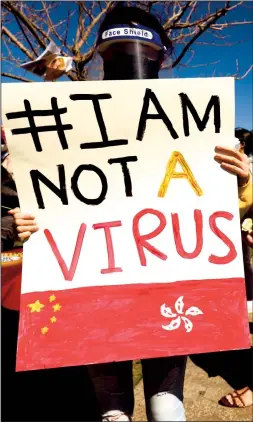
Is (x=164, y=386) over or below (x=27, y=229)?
below

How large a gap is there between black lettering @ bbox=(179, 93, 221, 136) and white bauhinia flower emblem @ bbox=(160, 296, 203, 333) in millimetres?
380

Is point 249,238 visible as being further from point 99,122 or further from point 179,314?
point 99,122

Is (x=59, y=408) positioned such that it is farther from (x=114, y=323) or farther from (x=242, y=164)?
(x=242, y=164)

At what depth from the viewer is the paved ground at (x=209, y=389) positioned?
5.45 feet

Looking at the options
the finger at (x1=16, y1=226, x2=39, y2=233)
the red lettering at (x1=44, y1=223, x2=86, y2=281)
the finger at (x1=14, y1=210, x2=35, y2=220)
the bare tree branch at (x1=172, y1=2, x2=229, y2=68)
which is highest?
the bare tree branch at (x1=172, y1=2, x2=229, y2=68)

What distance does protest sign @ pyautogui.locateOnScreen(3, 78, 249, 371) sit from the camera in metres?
0.83

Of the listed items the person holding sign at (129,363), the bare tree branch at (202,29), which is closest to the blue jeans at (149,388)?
the person holding sign at (129,363)

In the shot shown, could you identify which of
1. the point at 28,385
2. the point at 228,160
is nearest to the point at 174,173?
the point at 228,160

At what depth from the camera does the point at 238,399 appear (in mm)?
1715

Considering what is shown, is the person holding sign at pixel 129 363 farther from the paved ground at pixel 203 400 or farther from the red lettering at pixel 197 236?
the paved ground at pixel 203 400

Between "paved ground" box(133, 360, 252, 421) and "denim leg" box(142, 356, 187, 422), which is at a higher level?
"denim leg" box(142, 356, 187, 422)

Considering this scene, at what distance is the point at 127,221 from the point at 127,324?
0.74ft

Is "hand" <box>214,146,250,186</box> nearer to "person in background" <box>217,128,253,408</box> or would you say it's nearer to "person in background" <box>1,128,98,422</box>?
"person in background" <box>217,128,253,408</box>

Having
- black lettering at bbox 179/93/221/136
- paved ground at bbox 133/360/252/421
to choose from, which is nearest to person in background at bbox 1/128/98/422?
paved ground at bbox 133/360/252/421
